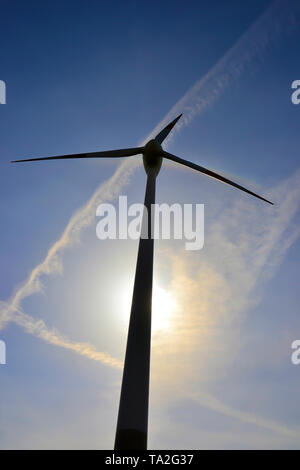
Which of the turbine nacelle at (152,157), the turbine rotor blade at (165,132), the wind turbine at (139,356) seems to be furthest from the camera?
the turbine rotor blade at (165,132)

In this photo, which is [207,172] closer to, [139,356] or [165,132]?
[165,132]

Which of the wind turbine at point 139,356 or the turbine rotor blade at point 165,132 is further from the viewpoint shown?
the turbine rotor blade at point 165,132

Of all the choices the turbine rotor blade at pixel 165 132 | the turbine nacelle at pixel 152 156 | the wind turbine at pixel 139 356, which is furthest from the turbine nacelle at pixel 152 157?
the turbine rotor blade at pixel 165 132

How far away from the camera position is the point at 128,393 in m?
19.8

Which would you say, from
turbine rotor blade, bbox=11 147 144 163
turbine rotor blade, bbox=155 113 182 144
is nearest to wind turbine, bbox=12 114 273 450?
turbine rotor blade, bbox=11 147 144 163

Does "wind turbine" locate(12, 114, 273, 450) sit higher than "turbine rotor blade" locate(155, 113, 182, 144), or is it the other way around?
"turbine rotor blade" locate(155, 113, 182, 144)

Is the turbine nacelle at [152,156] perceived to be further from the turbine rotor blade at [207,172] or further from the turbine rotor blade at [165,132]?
the turbine rotor blade at [165,132]

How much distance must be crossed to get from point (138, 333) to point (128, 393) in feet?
11.7

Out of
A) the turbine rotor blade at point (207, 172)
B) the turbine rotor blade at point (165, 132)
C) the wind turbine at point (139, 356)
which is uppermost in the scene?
the turbine rotor blade at point (165, 132)

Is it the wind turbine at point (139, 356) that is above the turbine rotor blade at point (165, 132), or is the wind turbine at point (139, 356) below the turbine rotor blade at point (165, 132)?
below

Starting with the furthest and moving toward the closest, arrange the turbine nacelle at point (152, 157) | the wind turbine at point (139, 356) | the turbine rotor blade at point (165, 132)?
the turbine rotor blade at point (165, 132), the turbine nacelle at point (152, 157), the wind turbine at point (139, 356)

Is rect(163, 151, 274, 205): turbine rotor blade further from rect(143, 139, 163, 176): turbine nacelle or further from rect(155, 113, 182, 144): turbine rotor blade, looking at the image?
rect(155, 113, 182, 144): turbine rotor blade
